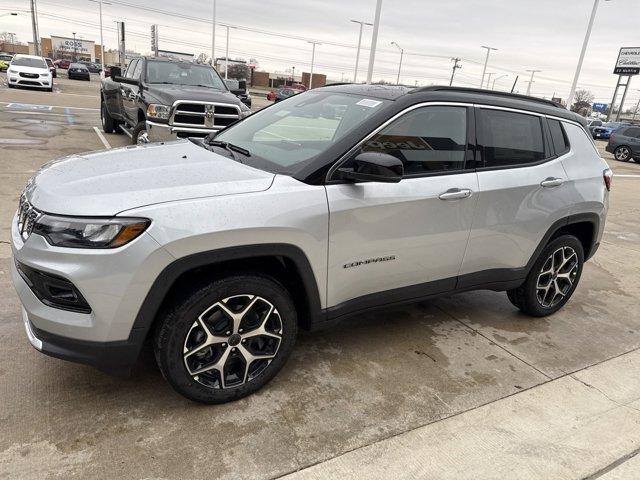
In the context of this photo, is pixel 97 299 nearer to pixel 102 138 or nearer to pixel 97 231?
Answer: pixel 97 231

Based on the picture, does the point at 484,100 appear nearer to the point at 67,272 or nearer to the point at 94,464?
the point at 67,272

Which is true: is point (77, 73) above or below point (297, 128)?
below

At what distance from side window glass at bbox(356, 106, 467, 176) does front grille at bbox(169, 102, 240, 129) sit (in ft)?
17.9

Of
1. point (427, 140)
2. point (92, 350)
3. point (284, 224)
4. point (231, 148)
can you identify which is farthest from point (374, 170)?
point (92, 350)

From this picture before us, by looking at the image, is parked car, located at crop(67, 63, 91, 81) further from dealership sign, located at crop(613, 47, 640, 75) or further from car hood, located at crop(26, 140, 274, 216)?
dealership sign, located at crop(613, 47, 640, 75)

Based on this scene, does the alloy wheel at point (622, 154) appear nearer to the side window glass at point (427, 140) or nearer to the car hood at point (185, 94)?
the car hood at point (185, 94)

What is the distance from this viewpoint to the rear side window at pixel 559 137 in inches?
155

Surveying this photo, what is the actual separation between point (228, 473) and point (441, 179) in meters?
2.11

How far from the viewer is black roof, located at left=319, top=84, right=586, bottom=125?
3.24 meters

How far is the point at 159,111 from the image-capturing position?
7.79 m

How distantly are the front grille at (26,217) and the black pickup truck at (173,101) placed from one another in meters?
5.23

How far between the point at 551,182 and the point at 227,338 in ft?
8.79

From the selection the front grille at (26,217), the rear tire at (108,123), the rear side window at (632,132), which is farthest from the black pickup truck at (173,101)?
the rear side window at (632,132)

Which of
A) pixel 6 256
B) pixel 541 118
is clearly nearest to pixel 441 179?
pixel 541 118
